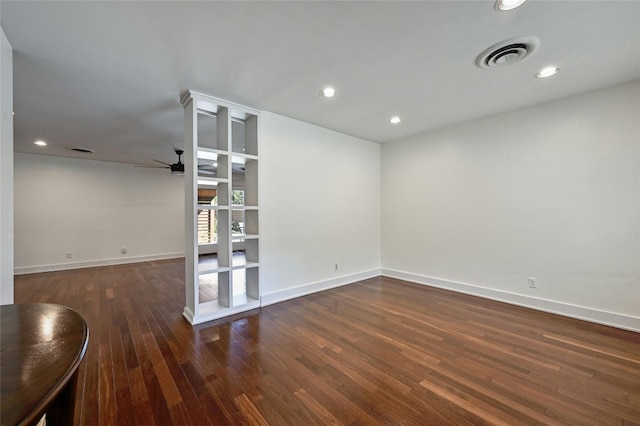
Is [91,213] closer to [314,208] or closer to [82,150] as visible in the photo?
[82,150]

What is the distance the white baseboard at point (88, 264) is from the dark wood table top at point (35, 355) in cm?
635

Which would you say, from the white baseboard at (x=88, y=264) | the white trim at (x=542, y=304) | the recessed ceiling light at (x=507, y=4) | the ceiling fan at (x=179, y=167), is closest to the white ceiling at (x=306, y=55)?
the recessed ceiling light at (x=507, y=4)

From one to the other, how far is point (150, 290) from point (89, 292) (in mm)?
889

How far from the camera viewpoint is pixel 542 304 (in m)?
3.15

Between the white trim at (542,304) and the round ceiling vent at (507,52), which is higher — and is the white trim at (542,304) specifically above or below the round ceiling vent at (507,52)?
below

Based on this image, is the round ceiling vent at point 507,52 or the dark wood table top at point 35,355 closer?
the dark wood table top at point 35,355

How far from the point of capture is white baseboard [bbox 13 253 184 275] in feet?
17.3

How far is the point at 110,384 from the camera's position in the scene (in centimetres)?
184

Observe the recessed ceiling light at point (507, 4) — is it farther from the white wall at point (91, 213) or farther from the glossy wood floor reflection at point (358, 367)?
the white wall at point (91, 213)

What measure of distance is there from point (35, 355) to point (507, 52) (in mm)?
3267

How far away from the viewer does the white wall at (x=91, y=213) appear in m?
5.41

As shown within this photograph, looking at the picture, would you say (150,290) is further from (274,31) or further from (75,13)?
(274,31)

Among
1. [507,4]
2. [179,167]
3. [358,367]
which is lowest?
[358,367]

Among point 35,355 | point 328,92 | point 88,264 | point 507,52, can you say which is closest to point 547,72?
point 507,52
